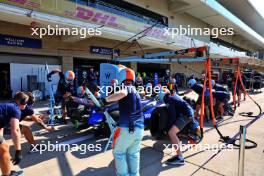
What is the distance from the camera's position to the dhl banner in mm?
8618

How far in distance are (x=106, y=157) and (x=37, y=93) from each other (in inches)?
329

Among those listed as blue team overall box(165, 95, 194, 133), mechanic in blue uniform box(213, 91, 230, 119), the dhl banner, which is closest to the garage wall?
the dhl banner

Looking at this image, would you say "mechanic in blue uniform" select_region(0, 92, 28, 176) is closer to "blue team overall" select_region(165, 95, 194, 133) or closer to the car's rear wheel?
"blue team overall" select_region(165, 95, 194, 133)

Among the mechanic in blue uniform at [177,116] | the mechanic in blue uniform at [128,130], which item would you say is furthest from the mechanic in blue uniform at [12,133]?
the mechanic in blue uniform at [177,116]

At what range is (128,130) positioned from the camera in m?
2.62

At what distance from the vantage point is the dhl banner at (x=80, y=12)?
8618 mm

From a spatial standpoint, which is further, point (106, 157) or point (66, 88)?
point (66, 88)

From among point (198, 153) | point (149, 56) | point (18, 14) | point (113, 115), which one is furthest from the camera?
point (18, 14)

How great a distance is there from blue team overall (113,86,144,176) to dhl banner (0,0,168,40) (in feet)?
26.5

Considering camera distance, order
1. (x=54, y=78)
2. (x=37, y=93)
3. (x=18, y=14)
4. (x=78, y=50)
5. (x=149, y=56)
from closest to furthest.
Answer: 1. (x=149, y=56)
2. (x=18, y=14)
3. (x=37, y=93)
4. (x=54, y=78)
5. (x=78, y=50)

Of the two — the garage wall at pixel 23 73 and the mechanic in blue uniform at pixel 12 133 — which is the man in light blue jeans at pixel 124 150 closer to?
the mechanic in blue uniform at pixel 12 133

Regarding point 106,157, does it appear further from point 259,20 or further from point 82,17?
point 259,20

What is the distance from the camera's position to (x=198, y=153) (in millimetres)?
4020

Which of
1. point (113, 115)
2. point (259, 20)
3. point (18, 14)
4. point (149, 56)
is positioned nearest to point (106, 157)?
point (113, 115)
